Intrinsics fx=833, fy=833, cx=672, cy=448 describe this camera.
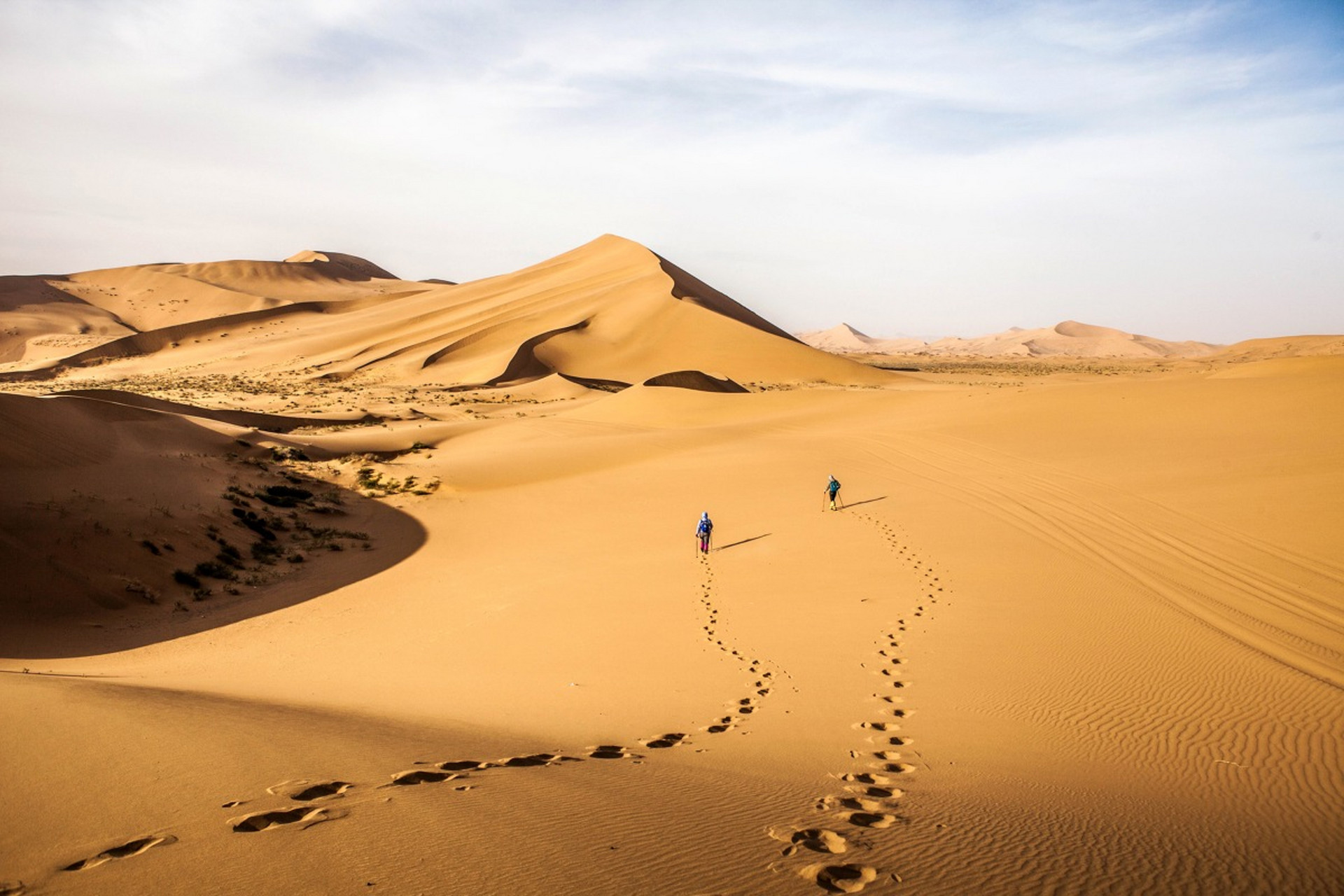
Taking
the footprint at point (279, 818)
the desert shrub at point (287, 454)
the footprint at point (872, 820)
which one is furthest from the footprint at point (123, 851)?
the desert shrub at point (287, 454)

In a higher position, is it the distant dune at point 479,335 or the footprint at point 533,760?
the distant dune at point 479,335

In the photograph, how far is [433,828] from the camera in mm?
3697

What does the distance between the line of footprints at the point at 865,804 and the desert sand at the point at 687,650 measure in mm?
32

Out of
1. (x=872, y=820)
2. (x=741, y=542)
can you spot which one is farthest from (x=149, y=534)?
(x=872, y=820)

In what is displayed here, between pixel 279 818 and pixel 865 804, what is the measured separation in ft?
9.88

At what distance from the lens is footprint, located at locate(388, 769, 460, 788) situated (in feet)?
14.4

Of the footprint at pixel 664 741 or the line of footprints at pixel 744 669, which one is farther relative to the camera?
the line of footprints at pixel 744 669

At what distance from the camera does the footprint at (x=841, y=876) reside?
135 inches

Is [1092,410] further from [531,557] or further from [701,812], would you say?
[701,812]

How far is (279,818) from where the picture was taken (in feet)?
12.2

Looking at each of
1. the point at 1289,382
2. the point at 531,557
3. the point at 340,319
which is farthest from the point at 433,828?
the point at 340,319

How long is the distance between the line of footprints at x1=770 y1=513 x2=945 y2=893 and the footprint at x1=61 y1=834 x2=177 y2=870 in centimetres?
256

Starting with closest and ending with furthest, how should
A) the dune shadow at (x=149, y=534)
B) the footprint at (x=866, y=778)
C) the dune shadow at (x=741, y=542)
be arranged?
the footprint at (x=866, y=778) < the dune shadow at (x=149, y=534) < the dune shadow at (x=741, y=542)

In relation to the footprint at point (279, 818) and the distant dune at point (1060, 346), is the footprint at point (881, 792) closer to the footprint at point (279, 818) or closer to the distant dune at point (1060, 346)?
the footprint at point (279, 818)
